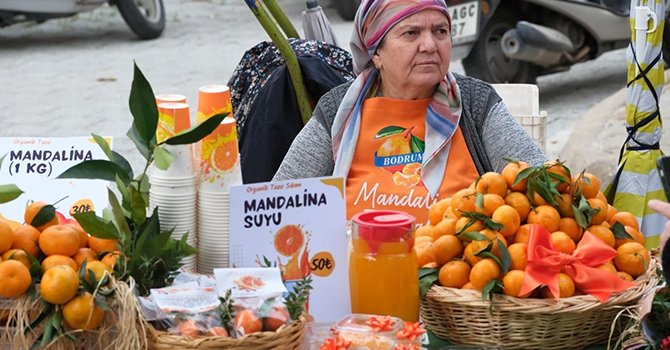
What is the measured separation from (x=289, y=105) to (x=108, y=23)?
309 inches

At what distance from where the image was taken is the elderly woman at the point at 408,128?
3.27 meters

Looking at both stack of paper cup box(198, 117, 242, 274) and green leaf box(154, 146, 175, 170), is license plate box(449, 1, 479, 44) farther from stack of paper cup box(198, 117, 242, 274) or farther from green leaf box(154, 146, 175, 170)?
green leaf box(154, 146, 175, 170)

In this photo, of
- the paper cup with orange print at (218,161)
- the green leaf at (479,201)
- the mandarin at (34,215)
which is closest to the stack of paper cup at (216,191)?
the paper cup with orange print at (218,161)

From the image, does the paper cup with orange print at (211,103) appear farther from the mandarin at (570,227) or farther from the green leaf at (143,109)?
the mandarin at (570,227)

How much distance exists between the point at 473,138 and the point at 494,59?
4.48 m

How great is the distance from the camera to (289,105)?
3.83 m

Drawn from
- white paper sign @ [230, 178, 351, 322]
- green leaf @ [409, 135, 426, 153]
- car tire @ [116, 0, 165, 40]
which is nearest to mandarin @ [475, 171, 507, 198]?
white paper sign @ [230, 178, 351, 322]

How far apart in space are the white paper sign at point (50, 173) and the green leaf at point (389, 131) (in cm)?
98

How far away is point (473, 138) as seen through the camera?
3.35 m

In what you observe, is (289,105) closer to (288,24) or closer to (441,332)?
(288,24)

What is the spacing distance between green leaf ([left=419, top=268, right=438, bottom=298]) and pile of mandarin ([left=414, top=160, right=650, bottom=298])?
2 cm

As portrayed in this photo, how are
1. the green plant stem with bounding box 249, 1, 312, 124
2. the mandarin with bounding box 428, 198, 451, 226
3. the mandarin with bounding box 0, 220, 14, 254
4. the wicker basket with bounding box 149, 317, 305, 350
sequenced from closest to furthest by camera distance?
the wicker basket with bounding box 149, 317, 305, 350 < the mandarin with bounding box 0, 220, 14, 254 < the mandarin with bounding box 428, 198, 451, 226 < the green plant stem with bounding box 249, 1, 312, 124

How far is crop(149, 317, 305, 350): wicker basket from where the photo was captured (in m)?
2.07

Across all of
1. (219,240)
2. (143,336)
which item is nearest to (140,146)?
(219,240)
